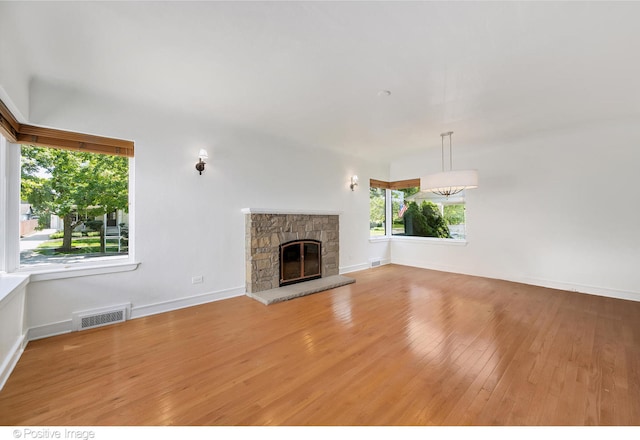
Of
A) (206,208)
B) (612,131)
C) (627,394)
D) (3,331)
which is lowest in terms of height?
(627,394)

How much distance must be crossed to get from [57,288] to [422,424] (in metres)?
3.58

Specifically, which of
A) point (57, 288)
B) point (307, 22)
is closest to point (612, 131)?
point (307, 22)

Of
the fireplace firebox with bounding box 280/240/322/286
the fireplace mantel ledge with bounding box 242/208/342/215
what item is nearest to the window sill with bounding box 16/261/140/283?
the fireplace mantel ledge with bounding box 242/208/342/215

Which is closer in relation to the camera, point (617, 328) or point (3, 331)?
point (3, 331)

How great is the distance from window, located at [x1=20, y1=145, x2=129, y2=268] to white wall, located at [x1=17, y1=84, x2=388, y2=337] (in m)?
0.27

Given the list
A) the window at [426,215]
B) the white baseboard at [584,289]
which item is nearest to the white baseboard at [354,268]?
the window at [426,215]

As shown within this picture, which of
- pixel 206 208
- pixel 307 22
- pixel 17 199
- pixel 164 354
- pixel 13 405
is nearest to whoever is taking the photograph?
pixel 13 405

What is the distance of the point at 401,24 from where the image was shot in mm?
1865

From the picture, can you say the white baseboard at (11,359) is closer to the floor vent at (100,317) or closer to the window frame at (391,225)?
the floor vent at (100,317)

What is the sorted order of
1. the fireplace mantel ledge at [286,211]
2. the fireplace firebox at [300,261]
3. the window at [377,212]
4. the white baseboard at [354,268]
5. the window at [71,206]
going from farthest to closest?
the window at [377,212]
the white baseboard at [354,268]
the fireplace firebox at [300,261]
the fireplace mantel ledge at [286,211]
the window at [71,206]

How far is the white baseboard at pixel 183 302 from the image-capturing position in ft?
10.3

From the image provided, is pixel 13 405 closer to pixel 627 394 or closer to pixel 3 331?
pixel 3 331

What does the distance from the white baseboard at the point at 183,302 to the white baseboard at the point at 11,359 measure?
2.88 ft

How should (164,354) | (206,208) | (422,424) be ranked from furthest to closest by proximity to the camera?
1. (206,208)
2. (164,354)
3. (422,424)
